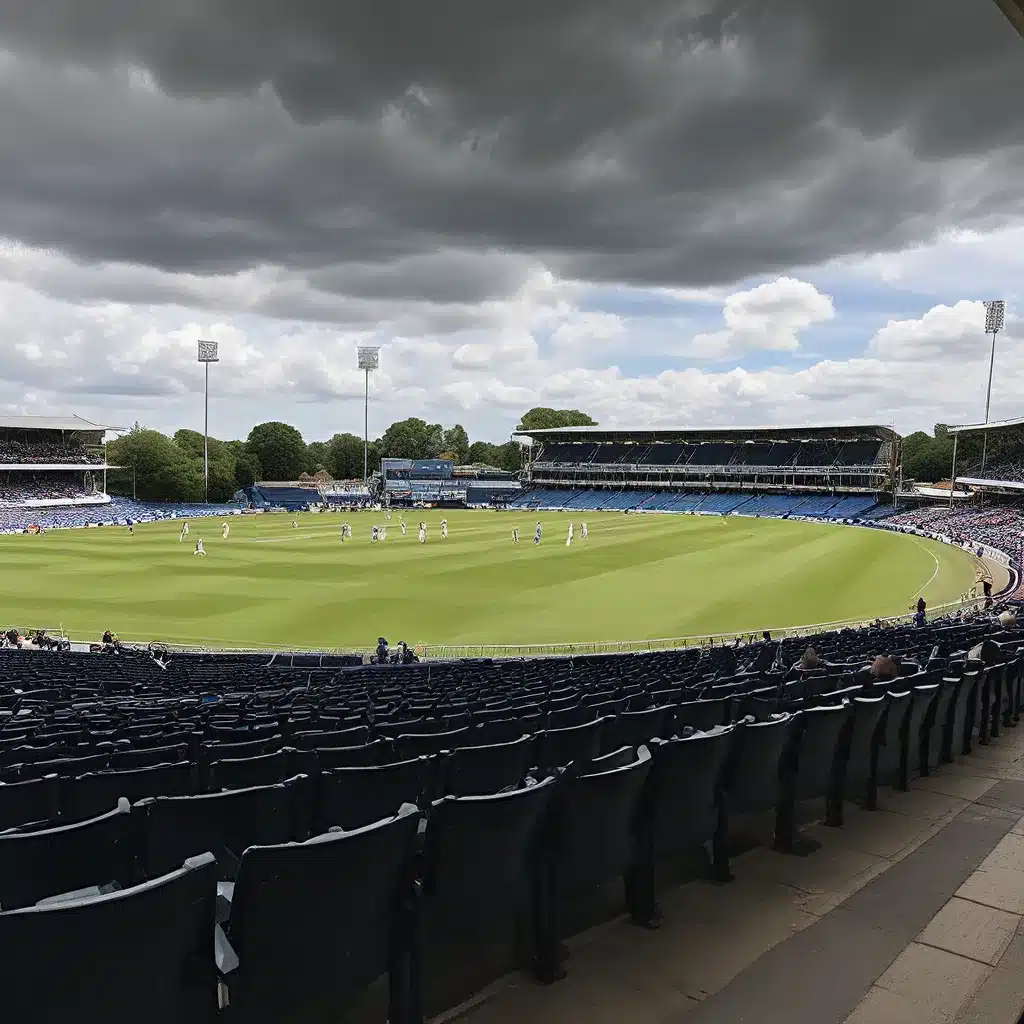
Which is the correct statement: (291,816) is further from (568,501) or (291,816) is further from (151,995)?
(568,501)

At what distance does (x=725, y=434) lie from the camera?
123562mm

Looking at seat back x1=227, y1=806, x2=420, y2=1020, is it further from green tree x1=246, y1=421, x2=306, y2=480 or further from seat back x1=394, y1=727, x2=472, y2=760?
green tree x1=246, y1=421, x2=306, y2=480

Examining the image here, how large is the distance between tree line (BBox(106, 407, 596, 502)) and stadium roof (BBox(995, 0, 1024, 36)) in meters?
128

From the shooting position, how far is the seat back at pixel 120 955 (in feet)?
8.05

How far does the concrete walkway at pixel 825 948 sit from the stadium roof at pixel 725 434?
111m

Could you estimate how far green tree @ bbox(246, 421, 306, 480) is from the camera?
15388 cm

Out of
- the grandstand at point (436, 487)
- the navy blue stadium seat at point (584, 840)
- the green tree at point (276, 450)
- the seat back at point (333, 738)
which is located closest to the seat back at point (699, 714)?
the navy blue stadium seat at point (584, 840)

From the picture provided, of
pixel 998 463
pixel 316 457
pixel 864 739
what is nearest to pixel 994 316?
pixel 998 463

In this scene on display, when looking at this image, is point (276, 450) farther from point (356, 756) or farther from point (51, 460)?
point (356, 756)

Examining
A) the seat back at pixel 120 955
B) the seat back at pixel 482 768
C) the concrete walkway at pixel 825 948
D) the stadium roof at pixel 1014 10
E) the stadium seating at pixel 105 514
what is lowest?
the stadium seating at pixel 105 514

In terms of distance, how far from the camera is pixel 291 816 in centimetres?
433

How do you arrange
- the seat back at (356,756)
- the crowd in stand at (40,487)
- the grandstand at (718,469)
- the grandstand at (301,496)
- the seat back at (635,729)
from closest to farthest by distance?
the seat back at (356,756) → the seat back at (635,729) → the crowd in stand at (40,487) → the grandstand at (718,469) → the grandstand at (301,496)

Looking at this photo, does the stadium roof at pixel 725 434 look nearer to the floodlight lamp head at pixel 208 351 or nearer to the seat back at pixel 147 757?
the floodlight lamp head at pixel 208 351

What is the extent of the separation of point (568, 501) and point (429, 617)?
91442 mm
